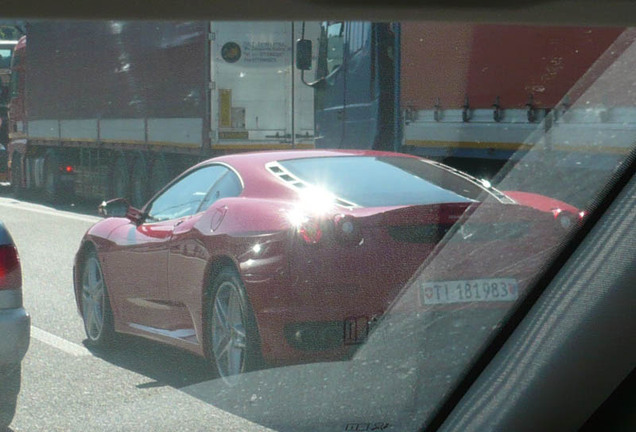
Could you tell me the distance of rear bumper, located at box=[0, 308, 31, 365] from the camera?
108 inches

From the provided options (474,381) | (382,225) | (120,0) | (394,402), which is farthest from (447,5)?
(382,225)

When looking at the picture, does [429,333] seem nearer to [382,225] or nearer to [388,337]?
[388,337]

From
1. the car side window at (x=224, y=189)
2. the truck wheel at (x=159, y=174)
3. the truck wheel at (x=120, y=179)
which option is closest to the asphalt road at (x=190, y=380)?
the car side window at (x=224, y=189)

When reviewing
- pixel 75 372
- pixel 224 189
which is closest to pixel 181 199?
pixel 224 189

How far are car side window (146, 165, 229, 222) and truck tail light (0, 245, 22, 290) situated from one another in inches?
39.2

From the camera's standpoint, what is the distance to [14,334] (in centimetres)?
279

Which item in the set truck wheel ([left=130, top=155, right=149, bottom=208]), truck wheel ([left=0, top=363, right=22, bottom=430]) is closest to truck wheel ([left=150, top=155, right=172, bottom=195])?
truck wheel ([left=130, top=155, right=149, bottom=208])

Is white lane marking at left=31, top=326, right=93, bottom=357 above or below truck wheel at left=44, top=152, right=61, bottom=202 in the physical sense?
below

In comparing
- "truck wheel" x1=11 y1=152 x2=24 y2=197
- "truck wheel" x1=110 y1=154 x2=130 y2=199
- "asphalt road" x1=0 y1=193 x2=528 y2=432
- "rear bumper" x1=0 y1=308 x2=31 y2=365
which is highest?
"truck wheel" x1=11 y1=152 x2=24 y2=197

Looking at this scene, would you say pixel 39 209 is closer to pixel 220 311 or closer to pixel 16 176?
pixel 16 176

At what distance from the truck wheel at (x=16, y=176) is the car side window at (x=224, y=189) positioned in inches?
23.1

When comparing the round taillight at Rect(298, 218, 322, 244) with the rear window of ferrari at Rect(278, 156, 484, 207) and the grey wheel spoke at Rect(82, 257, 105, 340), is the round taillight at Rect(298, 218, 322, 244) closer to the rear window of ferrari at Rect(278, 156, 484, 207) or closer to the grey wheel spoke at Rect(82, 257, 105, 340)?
the rear window of ferrari at Rect(278, 156, 484, 207)

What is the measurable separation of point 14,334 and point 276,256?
3.53ft

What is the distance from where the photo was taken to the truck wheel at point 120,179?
4434mm
